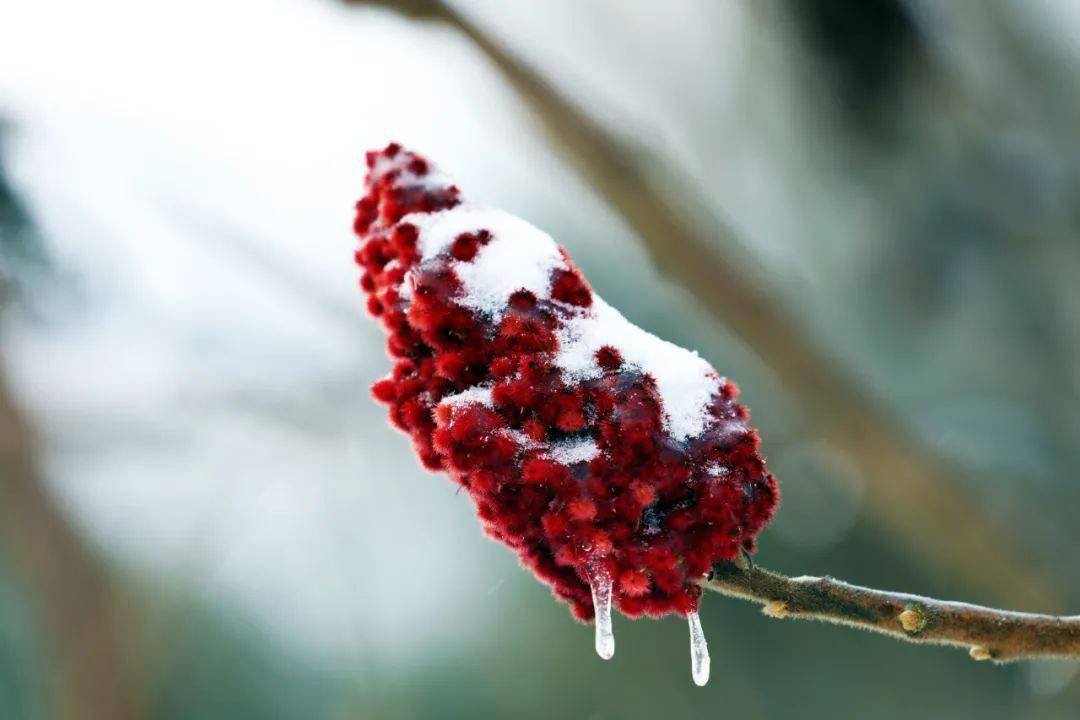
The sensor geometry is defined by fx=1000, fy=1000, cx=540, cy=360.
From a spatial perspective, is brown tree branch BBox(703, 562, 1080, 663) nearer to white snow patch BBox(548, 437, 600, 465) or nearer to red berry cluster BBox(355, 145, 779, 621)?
red berry cluster BBox(355, 145, 779, 621)

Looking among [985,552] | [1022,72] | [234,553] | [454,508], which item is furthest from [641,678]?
[1022,72]

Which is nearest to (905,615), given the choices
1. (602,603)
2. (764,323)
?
(602,603)

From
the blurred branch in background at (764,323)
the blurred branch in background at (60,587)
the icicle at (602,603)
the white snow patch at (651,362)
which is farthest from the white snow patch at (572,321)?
the blurred branch in background at (60,587)

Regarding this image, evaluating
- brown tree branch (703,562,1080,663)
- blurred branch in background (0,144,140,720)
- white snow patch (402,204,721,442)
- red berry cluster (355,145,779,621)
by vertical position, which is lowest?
brown tree branch (703,562,1080,663)

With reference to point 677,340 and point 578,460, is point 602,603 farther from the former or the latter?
point 677,340

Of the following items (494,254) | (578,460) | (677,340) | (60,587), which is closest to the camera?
(578,460)

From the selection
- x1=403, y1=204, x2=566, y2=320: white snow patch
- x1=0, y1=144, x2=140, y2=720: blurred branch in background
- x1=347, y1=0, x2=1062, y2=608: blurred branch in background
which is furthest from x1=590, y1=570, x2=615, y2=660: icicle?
x1=0, y1=144, x2=140, y2=720: blurred branch in background
